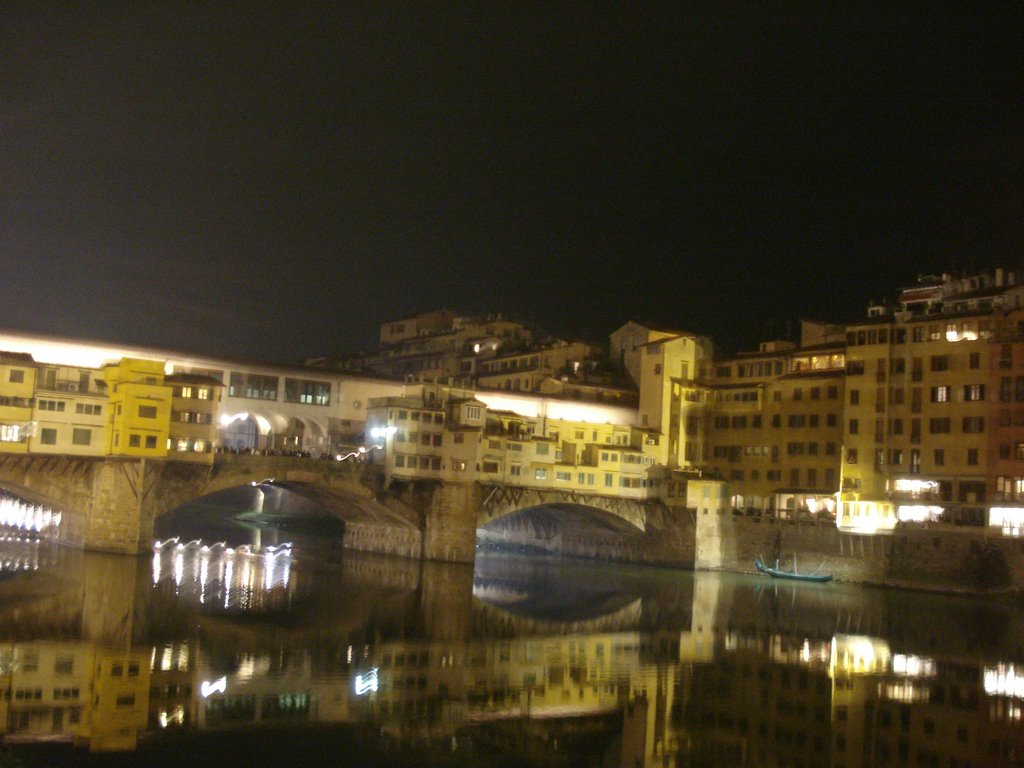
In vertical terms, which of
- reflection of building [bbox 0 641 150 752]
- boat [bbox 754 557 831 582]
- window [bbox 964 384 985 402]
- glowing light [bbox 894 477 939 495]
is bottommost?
reflection of building [bbox 0 641 150 752]

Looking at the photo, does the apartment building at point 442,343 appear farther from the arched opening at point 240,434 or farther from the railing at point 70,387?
the railing at point 70,387

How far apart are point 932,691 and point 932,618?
49.2 ft

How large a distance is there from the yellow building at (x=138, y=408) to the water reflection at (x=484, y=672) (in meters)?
4.88

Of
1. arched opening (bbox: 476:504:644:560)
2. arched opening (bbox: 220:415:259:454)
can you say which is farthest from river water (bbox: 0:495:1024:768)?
arched opening (bbox: 220:415:259:454)

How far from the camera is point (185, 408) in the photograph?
50625 millimetres

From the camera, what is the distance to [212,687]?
25547 mm

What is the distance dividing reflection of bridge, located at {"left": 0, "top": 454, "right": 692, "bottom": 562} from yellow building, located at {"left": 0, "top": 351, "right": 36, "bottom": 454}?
795 millimetres

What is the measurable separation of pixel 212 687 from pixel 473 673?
23.9 feet

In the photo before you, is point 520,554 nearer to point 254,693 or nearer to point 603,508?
point 603,508

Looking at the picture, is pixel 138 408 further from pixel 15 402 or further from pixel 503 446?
pixel 503 446

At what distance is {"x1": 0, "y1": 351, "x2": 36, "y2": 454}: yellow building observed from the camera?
153ft

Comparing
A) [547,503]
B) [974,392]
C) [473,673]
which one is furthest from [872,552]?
[473,673]

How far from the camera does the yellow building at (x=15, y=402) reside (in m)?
46.7

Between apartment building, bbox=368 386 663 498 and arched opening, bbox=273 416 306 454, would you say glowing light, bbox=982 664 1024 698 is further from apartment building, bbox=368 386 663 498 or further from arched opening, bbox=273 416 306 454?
arched opening, bbox=273 416 306 454
